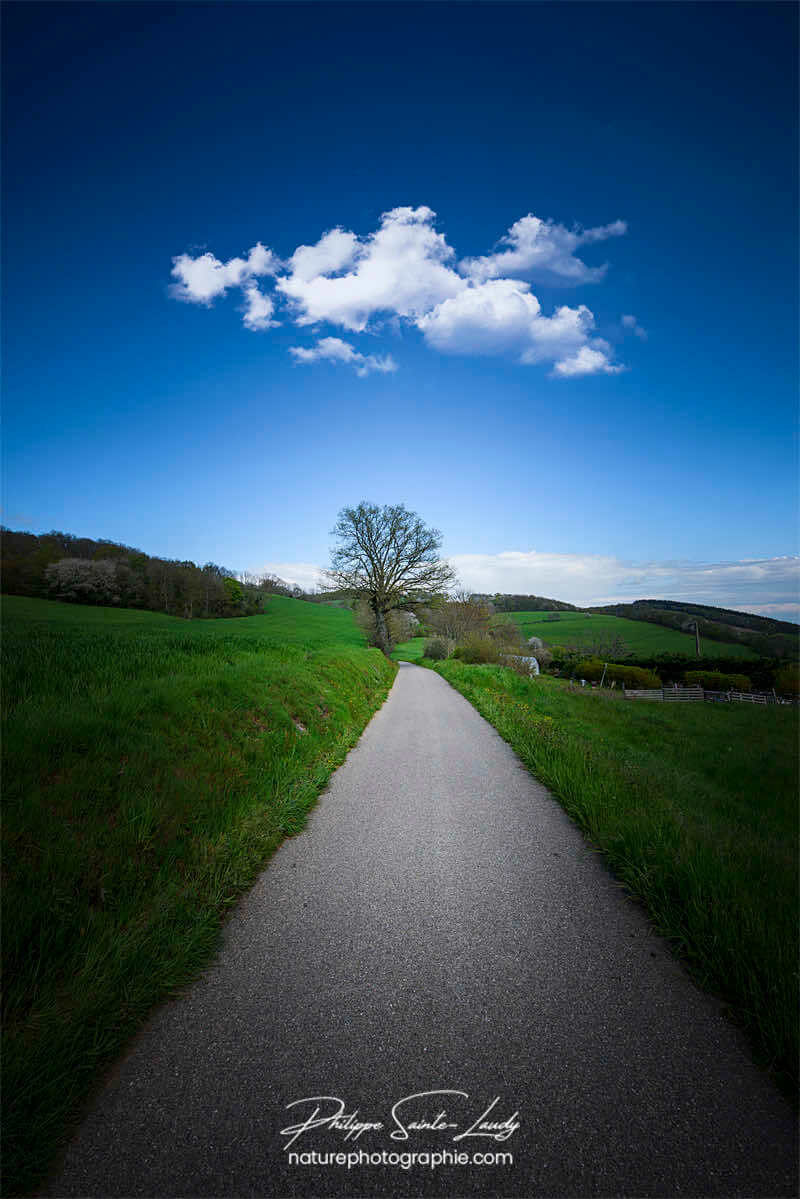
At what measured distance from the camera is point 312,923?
3.20 m

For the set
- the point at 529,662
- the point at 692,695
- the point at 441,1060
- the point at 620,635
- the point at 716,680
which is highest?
the point at 441,1060

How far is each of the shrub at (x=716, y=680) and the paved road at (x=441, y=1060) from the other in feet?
108

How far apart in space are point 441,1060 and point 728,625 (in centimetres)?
5503

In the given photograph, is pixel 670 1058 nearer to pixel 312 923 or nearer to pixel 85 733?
pixel 312 923

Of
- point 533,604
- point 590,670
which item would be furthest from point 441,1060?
point 533,604

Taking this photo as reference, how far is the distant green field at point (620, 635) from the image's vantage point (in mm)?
40719

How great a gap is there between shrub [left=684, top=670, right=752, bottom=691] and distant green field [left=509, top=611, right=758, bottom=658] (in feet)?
14.6

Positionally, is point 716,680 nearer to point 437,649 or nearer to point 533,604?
point 437,649

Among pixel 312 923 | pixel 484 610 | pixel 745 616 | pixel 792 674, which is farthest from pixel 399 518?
pixel 745 616

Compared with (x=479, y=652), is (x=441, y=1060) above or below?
above

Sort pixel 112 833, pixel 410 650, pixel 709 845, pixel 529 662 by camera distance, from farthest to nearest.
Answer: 1. pixel 410 650
2. pixel 529 662
3. pixel 709 845
4. pixel 112 833

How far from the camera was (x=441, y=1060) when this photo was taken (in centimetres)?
214

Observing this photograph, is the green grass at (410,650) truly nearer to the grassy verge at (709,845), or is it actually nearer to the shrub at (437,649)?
the shrub at (437,649)

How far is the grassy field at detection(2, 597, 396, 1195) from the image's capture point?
2.14 metres
